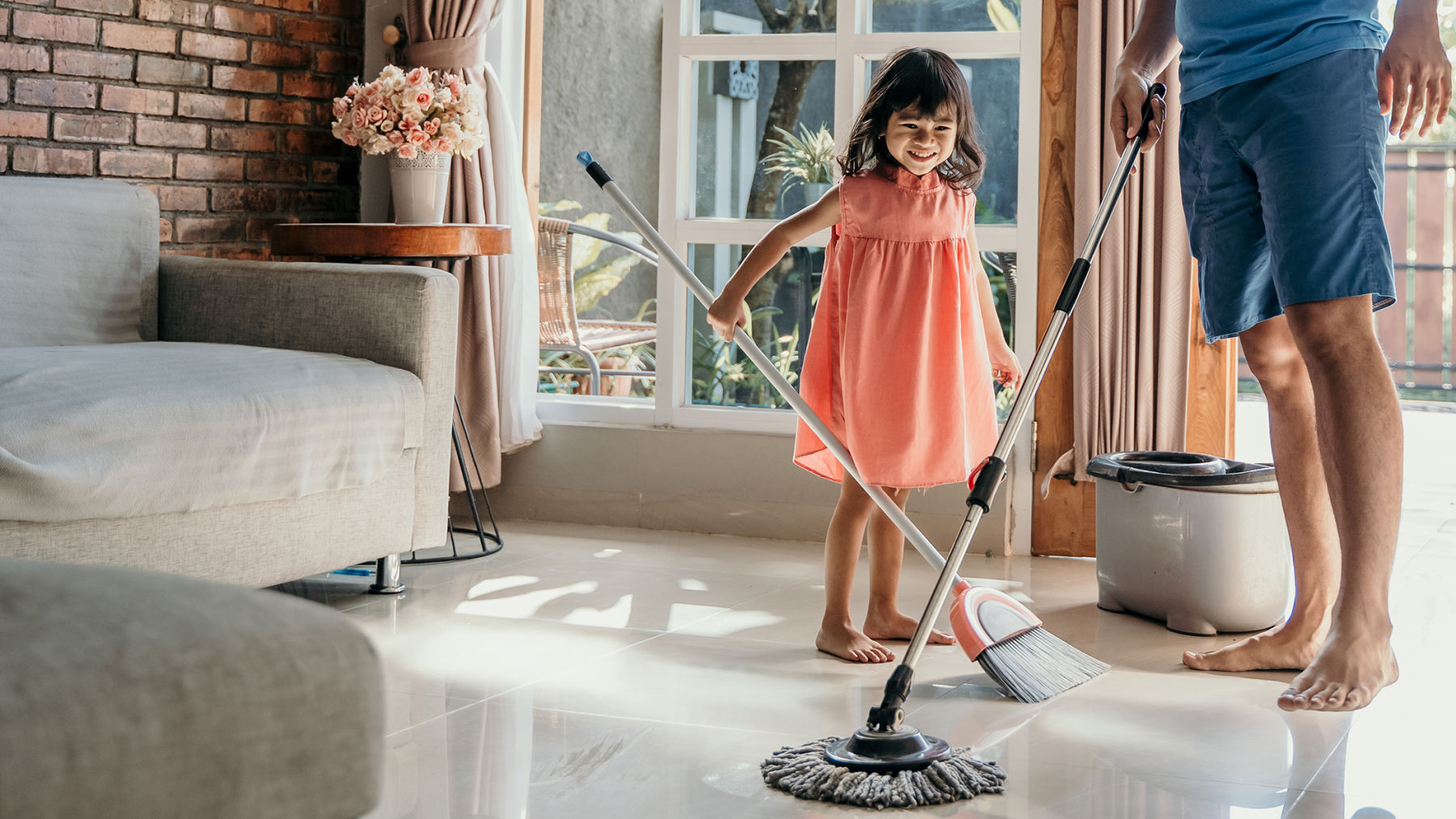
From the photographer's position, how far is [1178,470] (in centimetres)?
250

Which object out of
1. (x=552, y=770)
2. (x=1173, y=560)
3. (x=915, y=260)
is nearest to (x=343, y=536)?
(x=552, y=770)

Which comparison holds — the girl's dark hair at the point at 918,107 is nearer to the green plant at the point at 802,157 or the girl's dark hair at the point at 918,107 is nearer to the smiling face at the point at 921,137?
the smiling face at the point at 921,137

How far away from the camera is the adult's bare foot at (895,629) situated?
2.34 metres

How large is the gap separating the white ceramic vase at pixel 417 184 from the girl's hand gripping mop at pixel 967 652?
3.29 ft

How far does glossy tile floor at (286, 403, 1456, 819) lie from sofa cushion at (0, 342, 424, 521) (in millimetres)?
349

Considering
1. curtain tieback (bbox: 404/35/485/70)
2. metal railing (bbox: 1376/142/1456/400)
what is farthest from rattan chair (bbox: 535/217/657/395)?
metal railing (bbox: 1376/142/1456/400)

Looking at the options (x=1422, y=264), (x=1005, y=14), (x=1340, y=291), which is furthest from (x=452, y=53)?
(x=1422, y=264)

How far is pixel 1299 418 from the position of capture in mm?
2184

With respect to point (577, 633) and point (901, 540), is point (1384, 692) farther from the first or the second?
point (577, 633)

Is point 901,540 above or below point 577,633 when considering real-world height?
above

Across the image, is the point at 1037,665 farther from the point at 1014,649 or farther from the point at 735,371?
the point at 735,371

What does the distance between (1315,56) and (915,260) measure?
2.22 ft

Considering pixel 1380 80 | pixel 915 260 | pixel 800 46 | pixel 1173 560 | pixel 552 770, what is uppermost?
pixel 800 46

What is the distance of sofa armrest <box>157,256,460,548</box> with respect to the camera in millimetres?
2516
